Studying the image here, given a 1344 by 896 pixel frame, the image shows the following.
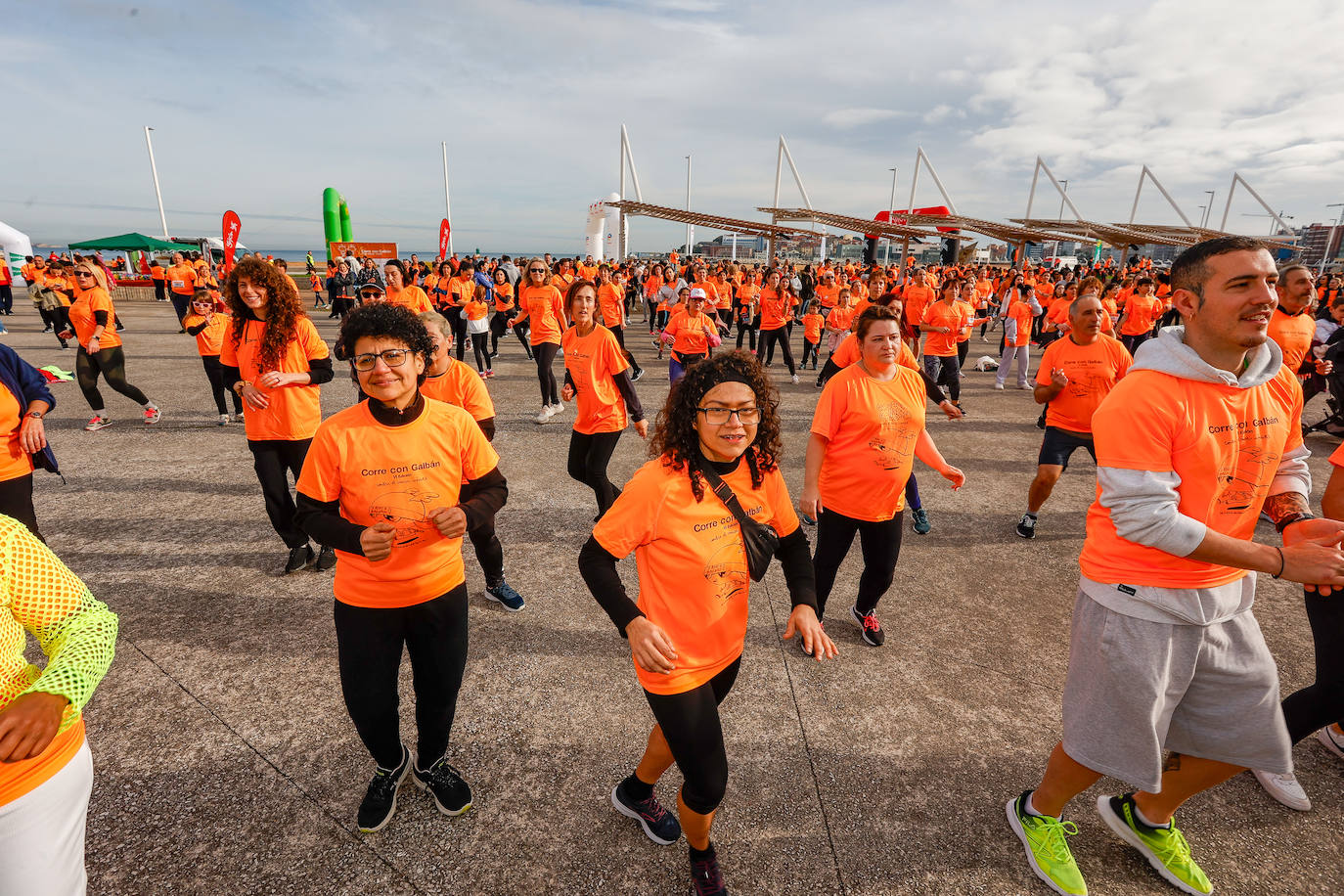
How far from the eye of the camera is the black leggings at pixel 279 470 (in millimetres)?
4340

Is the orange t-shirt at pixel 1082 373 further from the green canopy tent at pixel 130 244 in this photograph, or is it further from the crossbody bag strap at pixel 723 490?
the green canopy tent at pixel 130 244

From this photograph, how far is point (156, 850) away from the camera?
7.98ft

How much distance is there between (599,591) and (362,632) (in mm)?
1021

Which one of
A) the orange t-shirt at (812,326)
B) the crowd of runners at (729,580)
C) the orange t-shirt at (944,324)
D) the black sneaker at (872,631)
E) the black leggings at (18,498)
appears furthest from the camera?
the orange t-shirt at (812,326)

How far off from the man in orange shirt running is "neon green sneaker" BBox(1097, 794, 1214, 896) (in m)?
2.89

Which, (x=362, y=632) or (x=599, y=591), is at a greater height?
(x=599, y=591)

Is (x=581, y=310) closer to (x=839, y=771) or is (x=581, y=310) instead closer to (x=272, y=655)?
(x=272, y=655)

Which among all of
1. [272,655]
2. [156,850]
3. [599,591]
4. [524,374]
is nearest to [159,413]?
[524,374]

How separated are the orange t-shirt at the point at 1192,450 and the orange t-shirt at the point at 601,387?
3581mm

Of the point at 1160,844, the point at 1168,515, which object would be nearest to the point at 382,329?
the point at 1168,515

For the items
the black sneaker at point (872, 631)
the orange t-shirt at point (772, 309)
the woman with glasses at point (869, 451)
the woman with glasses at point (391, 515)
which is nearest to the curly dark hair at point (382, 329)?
the woman with glasses at point (391, 515)

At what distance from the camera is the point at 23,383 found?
3.24 metres

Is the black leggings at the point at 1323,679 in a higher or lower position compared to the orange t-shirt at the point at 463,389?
lower

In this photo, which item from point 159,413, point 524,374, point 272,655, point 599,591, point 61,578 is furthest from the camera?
point 524,374
